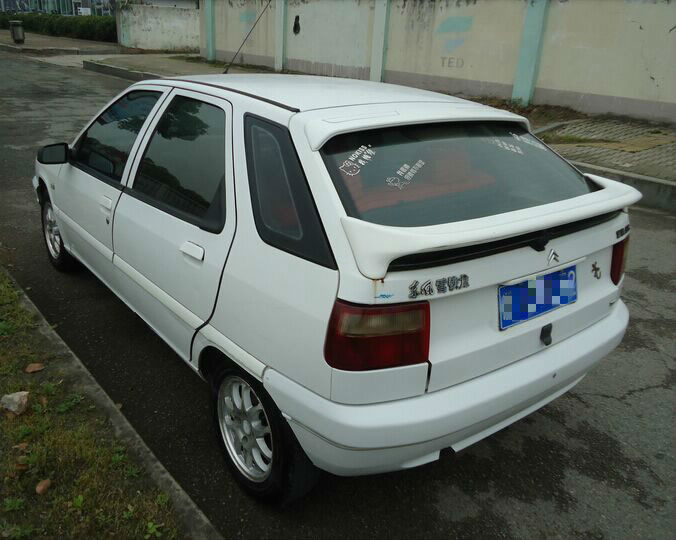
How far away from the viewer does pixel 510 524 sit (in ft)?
8.05

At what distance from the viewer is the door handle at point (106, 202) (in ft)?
11.1

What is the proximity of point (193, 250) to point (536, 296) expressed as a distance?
1472mm

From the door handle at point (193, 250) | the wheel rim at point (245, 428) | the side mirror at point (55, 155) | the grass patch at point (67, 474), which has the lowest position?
the grass patch at point (67, 474)

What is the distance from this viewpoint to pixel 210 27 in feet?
71.3

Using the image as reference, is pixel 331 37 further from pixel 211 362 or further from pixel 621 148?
pixel 211 362

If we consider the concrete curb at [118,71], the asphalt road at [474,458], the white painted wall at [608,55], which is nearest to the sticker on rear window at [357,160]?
the asphalt road at [474,458]

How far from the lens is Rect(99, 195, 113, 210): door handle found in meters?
3.38

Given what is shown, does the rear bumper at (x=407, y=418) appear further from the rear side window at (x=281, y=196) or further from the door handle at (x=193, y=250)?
the door handle at (x=193, y=250)

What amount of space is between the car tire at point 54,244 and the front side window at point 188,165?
1.74 metres

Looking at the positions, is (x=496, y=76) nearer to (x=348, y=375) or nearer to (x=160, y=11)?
(x=348, y=375)

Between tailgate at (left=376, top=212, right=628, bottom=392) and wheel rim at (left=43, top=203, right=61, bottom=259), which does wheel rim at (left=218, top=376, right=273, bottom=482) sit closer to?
tailgate at (left=376, top=212, right=628, bottom=392)

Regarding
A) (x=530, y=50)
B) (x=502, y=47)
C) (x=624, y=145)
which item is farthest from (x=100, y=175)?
(x=502, y=47)

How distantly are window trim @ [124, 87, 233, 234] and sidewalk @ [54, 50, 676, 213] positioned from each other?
20.7 ft

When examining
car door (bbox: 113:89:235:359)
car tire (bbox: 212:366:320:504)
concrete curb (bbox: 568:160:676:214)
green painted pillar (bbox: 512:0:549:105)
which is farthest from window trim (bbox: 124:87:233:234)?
green painted pillar (bbox: 512:0:549:105)
